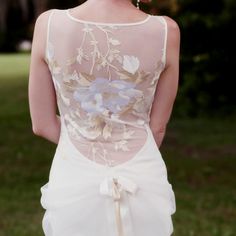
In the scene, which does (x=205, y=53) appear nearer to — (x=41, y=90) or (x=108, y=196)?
(x=41, y=90)

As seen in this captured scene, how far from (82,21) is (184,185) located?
6531 mm

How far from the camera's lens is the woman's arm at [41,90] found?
2811 mm

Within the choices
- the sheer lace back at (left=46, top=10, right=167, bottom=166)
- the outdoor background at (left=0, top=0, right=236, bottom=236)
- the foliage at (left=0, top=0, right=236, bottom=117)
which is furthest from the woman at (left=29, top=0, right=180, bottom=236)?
the foliage at (left=0, top=0, right=236, bottom=117)

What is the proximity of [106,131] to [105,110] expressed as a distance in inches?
3.0

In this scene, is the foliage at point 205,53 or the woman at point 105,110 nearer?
the woman at point 105,110

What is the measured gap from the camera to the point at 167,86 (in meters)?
2.94

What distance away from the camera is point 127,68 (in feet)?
9.10

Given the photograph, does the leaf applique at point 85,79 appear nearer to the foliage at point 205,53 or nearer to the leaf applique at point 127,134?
the leaf applique at point 127,134

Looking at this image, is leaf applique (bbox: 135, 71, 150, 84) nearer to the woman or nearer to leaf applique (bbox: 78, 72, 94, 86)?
the woman

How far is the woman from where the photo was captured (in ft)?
9.06

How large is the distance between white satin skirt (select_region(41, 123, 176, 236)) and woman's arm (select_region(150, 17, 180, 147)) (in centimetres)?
18

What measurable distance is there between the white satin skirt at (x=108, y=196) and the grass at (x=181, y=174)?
3857mm

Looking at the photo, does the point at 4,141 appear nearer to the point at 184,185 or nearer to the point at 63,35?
the point at 184,185

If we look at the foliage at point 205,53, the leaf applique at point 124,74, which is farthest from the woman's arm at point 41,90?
the foliage at point 205,53
